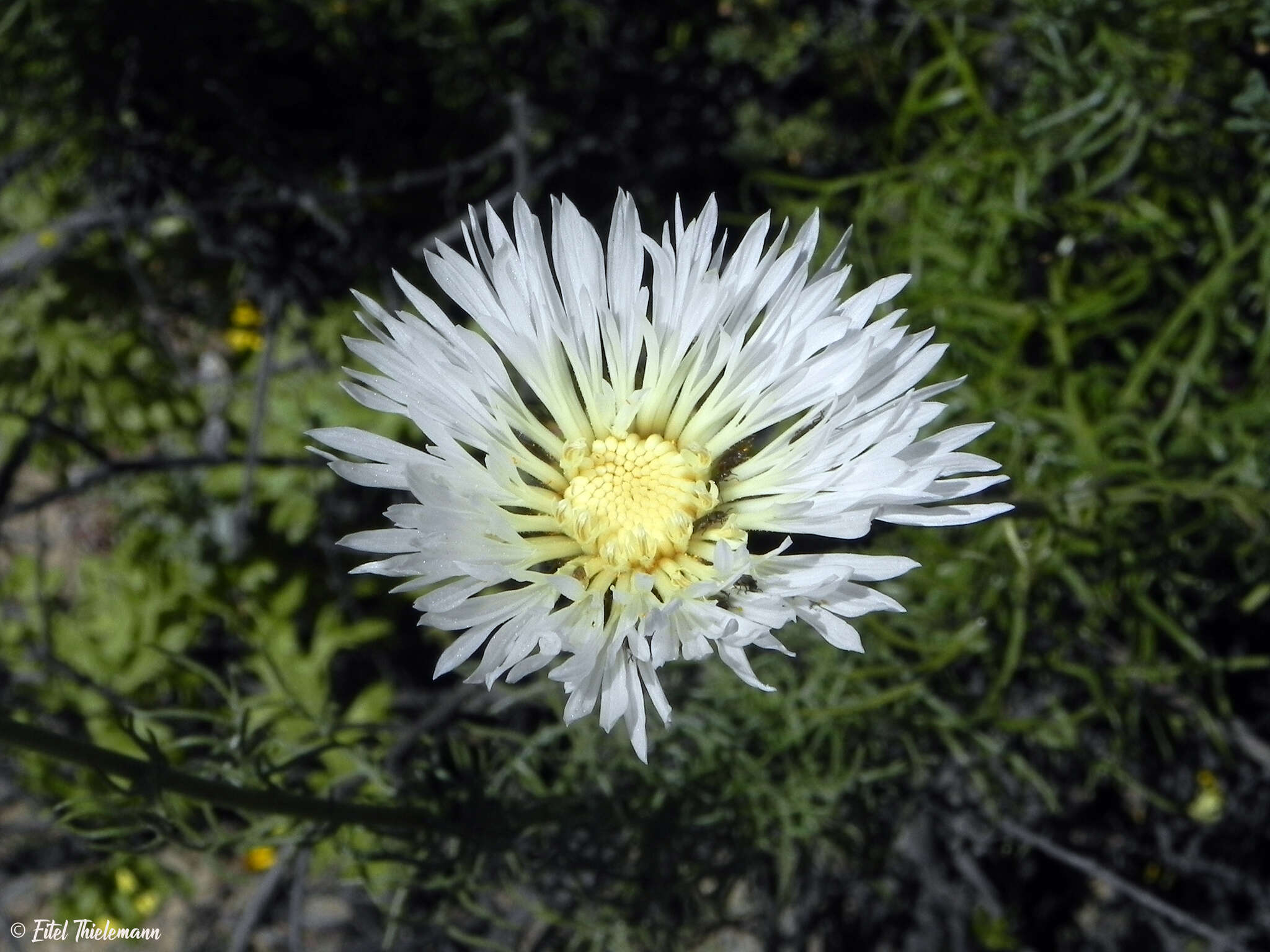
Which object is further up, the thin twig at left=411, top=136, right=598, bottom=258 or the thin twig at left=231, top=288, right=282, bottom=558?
the thin twig at left=411, top=136, right=598, bottom=258

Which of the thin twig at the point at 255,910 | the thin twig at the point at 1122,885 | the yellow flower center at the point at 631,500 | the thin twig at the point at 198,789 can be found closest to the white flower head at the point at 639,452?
the yellow flower center at the point at 631,500

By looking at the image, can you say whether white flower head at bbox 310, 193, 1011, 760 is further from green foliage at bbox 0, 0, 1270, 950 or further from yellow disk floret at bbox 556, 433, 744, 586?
green foliage at bbox 0, 0, 1270, 950

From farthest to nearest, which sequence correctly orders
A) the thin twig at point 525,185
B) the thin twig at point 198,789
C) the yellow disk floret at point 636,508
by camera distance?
the thin twig at point 525,185 → the yellow disk floret at point 636,508 → the thin twig at point 198,789

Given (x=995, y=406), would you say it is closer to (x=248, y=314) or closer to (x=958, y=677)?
(x=958, y=677)

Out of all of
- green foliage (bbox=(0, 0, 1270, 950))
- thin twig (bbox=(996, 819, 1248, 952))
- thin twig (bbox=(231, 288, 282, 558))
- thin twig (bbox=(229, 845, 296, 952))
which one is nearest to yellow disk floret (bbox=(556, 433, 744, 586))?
green foliage (bbox=(0, 0, 1270, 950))

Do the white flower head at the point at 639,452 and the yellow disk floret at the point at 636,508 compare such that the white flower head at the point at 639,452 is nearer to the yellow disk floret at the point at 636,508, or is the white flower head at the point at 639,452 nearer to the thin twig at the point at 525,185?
the yellow disk floret at the point at 636,508

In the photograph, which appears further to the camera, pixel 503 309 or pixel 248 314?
pixel 248 314

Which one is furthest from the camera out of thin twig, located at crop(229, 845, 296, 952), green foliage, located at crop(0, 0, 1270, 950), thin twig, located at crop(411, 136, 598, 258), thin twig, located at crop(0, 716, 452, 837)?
thin twig, located at crop(411, 136, 598, 258)

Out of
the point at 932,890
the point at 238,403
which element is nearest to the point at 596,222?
the point at 238,403
